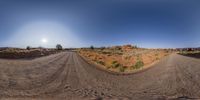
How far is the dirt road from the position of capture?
576 inches

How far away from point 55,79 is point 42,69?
4219 millimetres

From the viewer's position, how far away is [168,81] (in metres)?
18.3

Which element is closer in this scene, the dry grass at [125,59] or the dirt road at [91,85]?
the dirt road at [91,85]

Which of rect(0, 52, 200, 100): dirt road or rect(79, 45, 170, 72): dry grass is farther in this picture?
rect(79, 45, 170, 72): dry grass

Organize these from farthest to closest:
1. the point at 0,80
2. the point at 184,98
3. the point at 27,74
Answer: the point at 27,74 < the point at 0,80 < the point at 184,98

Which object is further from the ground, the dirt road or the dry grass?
the dry grass

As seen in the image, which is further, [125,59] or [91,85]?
[125,59]

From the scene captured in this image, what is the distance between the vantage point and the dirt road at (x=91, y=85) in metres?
14.6

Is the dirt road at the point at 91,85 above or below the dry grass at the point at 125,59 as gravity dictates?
below

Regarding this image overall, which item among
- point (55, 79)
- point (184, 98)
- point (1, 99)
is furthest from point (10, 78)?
point (184, 98)

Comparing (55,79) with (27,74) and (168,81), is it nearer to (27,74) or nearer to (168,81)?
(27,74)

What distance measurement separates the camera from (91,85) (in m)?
17.6

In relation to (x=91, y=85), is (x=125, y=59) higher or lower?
higher

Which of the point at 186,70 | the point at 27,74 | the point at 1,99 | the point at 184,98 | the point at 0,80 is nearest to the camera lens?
the point at 1,99
